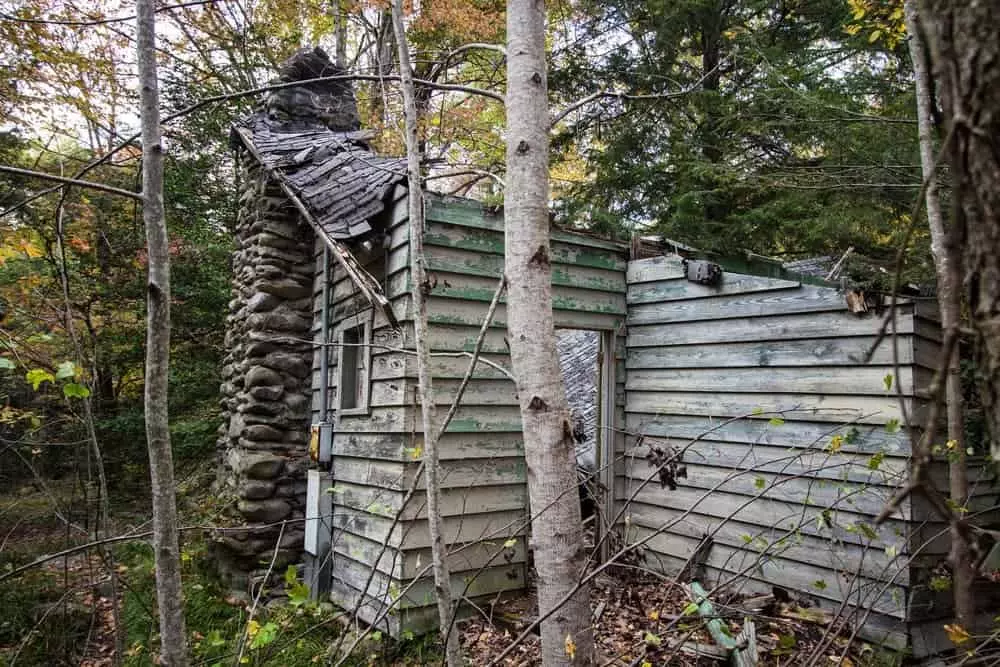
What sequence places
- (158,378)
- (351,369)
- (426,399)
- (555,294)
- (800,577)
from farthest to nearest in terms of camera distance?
1. (351,369)
2. (555,294)
3. (800,577)
4. (426,399)
5. (158,378)

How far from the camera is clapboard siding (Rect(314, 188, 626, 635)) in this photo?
15.8 ft

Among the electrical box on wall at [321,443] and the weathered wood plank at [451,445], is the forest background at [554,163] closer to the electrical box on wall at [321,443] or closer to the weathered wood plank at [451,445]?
the electrical box on wall at [321,443]

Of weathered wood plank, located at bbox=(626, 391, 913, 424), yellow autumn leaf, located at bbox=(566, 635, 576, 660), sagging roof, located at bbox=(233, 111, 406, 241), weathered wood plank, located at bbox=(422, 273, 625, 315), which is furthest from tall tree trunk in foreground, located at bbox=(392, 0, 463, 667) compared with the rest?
weathered wood plank, located at bbox=(626, 391, 913, 424)

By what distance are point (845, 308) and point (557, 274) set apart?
2479 mm

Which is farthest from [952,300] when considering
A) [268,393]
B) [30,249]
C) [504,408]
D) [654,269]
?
[268,393]

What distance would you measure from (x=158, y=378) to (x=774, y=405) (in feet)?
14.8

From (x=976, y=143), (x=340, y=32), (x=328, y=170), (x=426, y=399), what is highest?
(x=340, y=32)

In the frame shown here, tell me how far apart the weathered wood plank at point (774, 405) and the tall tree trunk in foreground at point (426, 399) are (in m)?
2.18

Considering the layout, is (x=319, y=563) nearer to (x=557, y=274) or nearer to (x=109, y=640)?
(x=109, y=640)

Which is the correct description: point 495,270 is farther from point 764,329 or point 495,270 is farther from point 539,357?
point 539,357

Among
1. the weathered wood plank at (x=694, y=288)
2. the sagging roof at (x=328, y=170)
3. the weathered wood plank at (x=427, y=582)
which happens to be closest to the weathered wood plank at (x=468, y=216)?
the sagging roof at (x=328, y=170)

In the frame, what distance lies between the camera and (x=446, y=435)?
5039 millimetres

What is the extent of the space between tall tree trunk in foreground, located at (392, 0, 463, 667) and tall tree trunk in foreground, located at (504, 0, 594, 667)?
0.59 metres

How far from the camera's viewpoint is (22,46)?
28.8 feet
